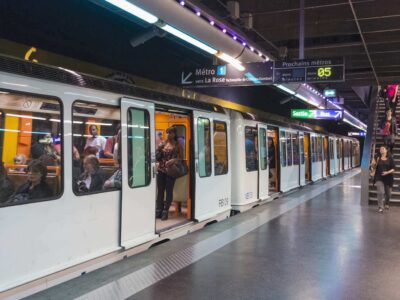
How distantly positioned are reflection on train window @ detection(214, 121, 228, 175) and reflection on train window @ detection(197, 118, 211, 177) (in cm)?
35

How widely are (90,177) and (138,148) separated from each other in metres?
0.99

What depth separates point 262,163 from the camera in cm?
1062

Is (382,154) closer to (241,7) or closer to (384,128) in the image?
(384,128)

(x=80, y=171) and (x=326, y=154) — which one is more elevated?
(x=326, y=154)

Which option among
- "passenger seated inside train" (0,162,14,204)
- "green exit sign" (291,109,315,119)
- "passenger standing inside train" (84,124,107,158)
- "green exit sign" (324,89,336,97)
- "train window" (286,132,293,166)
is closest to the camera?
"passenger seated inside train" (0,162,14,204)

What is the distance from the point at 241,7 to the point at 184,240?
5370 mm

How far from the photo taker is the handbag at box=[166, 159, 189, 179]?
7078 mm

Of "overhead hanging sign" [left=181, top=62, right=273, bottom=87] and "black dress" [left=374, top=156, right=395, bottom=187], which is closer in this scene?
"overhead hanging sign" [left=181, top=62, right=273, bottom=87]

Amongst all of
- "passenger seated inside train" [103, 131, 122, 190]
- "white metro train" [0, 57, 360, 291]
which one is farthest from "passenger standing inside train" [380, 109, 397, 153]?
"passenger seated inside train" [103, 131, 122, 190]

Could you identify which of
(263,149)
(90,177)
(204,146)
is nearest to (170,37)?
(204,146)

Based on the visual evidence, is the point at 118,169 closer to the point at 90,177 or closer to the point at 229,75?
the point at 90,177

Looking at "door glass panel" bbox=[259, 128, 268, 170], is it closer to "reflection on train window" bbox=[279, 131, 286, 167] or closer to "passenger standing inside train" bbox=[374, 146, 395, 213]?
"reflection on train window" bbox=[279, 131, 286, 167]

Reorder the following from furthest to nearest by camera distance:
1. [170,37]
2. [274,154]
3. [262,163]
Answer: [274,154] → [262,163] → [170,37]

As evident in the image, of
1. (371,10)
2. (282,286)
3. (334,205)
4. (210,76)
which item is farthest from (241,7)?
(282,286)
